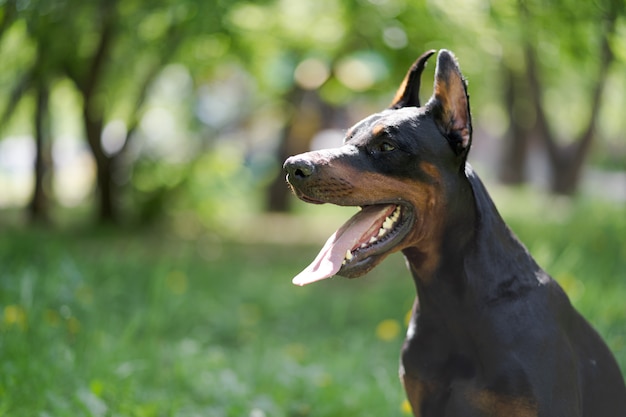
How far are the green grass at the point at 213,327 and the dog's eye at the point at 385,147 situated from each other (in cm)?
187

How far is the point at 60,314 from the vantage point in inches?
175

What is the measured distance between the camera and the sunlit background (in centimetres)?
404

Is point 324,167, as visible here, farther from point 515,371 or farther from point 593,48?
point 593,48

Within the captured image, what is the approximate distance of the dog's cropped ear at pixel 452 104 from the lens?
2.28 metres

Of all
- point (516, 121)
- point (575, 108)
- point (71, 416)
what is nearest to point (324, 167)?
point (71, 416)

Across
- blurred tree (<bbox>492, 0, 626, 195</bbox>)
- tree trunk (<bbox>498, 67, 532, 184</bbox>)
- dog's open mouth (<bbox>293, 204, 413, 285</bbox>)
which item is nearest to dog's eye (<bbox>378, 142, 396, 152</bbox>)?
dog's open mouth (<bbox>293, 204, 413, 285</bbox>)

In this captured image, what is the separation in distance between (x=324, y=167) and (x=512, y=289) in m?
0.69

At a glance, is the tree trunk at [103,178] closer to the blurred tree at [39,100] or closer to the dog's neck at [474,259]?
the blurred tree at [39,100]

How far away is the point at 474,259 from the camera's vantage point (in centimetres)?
232

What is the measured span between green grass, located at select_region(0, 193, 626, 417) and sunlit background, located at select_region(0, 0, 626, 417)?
0.06 ft

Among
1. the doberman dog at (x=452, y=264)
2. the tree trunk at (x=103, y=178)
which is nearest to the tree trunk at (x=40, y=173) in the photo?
the tree trunk at (x=103, y=178)

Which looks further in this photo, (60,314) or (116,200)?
(116,200)

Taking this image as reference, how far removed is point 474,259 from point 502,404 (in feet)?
1.42

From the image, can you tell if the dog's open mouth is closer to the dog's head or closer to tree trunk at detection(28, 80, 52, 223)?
the dog's head
